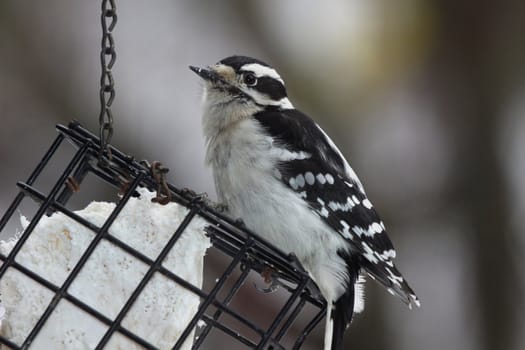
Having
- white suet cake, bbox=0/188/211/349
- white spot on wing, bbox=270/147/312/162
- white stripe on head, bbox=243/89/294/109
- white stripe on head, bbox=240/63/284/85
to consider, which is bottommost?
white suet cake, bbox=0/188/211/349

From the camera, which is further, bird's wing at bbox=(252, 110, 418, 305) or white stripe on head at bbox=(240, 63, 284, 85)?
white stripe on head at bbox=(240, 63, 284, 85)

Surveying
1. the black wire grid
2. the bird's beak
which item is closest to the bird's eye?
the bird's beak

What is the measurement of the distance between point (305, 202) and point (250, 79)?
0.67 metres

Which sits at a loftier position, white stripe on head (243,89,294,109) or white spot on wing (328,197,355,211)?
white stripe on head (243,89,294,109)

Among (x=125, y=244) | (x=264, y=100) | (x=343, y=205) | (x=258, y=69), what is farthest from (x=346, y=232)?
(x=125, y=244)

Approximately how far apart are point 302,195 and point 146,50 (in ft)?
8.26

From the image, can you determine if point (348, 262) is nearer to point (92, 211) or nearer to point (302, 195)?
point (302, 195)

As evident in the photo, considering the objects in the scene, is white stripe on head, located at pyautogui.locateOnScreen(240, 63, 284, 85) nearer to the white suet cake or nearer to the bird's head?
the bird's head

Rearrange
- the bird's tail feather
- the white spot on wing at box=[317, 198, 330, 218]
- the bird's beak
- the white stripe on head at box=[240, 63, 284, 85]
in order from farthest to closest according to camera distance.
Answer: the white stripe on head at box=[240, 63, 284, 85]
the bird's beak
the white spot on wing at box=[317, 198, 330, 218]
the bird's tail feather

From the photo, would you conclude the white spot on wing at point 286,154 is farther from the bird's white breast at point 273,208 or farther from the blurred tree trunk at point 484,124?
the blurred tree trunk at point 484,124

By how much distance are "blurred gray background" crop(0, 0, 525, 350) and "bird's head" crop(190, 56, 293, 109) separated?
1463 millimetres

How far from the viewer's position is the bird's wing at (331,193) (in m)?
3.77

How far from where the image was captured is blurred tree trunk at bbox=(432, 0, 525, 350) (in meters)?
5.59

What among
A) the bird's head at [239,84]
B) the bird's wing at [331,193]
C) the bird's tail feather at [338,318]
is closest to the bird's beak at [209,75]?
the bird's head at [239,84]
